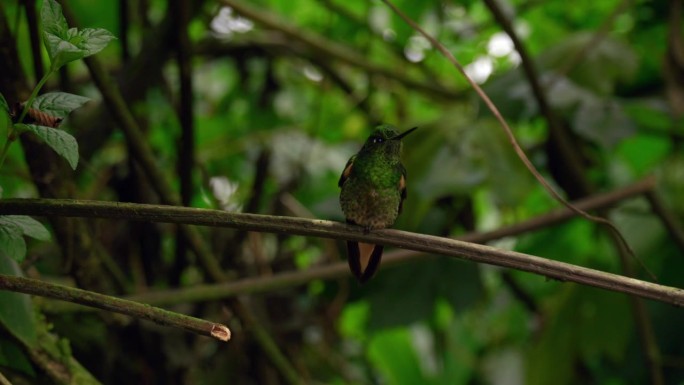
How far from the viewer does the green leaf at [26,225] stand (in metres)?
1.16

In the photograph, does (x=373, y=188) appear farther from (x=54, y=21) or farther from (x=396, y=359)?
(x=396, y=359)

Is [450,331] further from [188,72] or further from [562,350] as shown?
[188,72]

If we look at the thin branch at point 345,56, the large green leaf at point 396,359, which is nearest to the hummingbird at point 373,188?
the thin branch at point 345,56

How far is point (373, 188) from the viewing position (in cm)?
160

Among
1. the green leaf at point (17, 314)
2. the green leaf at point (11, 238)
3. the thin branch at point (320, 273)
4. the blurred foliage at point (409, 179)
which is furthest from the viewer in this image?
the blurred foliage at point (409, 179)

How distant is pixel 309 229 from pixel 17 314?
545 mm

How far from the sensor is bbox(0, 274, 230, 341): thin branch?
39.2 inches

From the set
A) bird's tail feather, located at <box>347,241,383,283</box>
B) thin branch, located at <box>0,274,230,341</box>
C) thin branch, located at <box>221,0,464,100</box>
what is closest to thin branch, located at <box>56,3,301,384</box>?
bird's tail feather, located at <box>347,241,383,283</box>

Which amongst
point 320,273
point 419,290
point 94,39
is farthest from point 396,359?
point 94,39

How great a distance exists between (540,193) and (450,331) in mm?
766

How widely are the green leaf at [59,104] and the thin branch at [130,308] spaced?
204mm

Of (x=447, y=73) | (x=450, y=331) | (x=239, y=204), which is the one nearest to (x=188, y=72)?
(x=239, y=204)

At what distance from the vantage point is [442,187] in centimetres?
233

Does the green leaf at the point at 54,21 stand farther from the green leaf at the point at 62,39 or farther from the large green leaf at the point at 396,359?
the large green leaf at the point at 396,359
